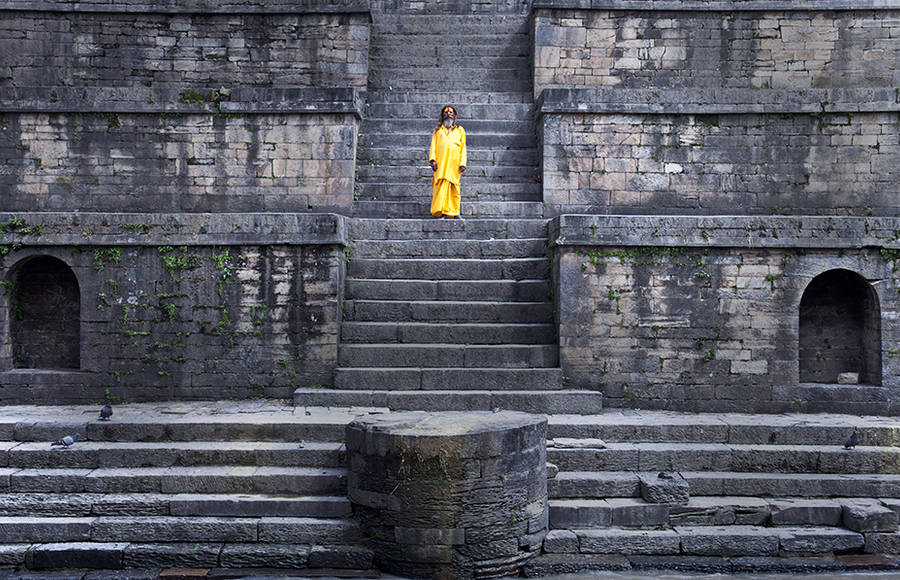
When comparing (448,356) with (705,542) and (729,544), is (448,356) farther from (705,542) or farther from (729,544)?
(729,544)

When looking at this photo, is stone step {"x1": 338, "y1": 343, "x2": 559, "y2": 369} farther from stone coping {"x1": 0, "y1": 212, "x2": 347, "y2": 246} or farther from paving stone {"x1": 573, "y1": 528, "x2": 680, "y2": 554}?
paving stone {"x1": 573, "y1": 528, "x2": 680, "y2": 554}

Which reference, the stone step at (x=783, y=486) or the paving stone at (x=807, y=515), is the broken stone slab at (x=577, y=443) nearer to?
the stone step at (x=783, y=486)

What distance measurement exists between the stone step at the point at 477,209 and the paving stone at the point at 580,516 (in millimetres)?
5042

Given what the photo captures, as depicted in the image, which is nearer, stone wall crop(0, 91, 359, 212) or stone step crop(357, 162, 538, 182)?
stone wall crop(0, 91, 359, 212)

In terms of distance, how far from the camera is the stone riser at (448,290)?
9.40 m

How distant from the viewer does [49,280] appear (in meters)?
9.41

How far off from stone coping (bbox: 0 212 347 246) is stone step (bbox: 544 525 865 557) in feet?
14.4

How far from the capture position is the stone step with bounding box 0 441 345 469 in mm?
7180

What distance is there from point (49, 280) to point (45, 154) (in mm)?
2258

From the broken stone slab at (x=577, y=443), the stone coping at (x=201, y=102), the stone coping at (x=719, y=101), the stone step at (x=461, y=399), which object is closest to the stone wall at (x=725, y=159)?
the stone coping at (x=719, y=101)

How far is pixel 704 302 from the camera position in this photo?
8.77m

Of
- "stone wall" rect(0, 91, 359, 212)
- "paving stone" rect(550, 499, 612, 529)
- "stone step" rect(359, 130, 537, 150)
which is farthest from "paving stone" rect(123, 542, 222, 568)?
"stone step" rect(359, 130, 537, 150)

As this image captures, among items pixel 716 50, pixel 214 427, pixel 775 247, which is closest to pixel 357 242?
pixel 214 427

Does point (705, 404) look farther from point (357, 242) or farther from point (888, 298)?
point (357, 242)
